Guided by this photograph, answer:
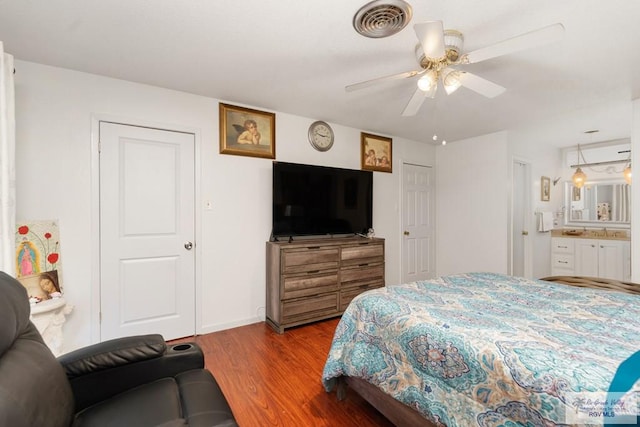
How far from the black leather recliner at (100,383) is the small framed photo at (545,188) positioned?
5581 mm

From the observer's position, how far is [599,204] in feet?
16.0

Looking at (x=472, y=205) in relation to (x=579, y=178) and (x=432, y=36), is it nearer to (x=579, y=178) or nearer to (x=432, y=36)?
(x=579, y=178)

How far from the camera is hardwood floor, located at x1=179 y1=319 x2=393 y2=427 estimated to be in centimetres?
173

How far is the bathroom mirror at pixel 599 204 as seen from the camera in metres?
4.62

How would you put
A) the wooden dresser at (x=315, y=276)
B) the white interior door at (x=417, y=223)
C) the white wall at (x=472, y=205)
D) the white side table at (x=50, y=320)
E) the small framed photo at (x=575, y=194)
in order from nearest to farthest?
the white side table at (x=50, y=320)
the wooden dresser at (x=315, y=276)
the white wall at (x=472, y=205)
the white interior door at (x=417, y=223)
the small framed photo at (x=575, y=194)

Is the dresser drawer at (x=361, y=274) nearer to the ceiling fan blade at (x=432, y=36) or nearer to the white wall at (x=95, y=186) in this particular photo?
the white wall at (x=95, y=186)

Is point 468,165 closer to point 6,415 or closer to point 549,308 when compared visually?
point 549,308

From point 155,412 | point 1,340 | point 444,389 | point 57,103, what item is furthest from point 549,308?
point 57,103

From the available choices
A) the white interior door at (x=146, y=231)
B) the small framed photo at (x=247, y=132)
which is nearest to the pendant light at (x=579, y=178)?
the small framed photo at (x=247, y=132)

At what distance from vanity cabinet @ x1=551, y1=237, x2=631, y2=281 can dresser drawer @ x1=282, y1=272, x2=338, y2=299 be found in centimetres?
416

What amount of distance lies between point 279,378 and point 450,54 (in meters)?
2.52

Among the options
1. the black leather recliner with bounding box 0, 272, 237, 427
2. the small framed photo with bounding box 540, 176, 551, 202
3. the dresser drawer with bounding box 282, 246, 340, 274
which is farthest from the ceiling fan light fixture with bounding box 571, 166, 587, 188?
the black leather recliner with bounding box 0, 272, 237, 427

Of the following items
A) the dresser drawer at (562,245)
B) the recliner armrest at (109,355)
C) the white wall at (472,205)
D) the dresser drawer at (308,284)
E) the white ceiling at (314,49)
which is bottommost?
the dresser drawer at (308,284)

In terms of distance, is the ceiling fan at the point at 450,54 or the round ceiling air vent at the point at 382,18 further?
the round ceiling air vent at the point at 382,18
